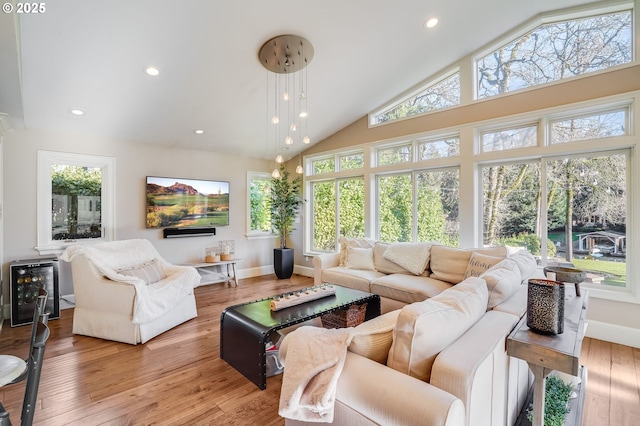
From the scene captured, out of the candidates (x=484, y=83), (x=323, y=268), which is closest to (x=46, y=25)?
(x=323, y=268)

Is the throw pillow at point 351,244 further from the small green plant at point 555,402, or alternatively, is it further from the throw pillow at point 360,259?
the small green plant at point 555,402

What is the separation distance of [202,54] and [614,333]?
5.36 m

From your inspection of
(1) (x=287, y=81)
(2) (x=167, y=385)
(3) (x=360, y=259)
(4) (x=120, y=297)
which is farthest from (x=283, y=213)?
(2) (x=167, y=385)

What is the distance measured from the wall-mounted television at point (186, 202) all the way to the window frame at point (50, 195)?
1.67 feet

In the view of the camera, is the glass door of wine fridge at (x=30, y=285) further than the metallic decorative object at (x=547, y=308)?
Yes

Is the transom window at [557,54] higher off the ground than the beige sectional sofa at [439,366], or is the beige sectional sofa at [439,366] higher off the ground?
the transom window at [557,54]

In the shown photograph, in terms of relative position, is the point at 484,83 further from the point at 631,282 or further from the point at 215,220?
the point at 215,220

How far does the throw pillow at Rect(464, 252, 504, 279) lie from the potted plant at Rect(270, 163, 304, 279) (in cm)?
342

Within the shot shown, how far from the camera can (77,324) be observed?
125 inches

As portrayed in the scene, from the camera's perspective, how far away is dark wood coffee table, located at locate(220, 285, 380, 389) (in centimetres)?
226

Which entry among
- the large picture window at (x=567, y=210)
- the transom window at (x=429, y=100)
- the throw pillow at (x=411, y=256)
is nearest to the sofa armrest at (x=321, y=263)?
the throw pillow at (x=411, y=256)

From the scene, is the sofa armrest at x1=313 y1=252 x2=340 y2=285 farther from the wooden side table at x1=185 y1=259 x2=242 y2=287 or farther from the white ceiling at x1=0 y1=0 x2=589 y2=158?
the white ceiling at x1=0 y1=0 x2=589 y2=158

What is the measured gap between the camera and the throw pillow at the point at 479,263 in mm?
3193

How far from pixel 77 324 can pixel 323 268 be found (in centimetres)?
299
